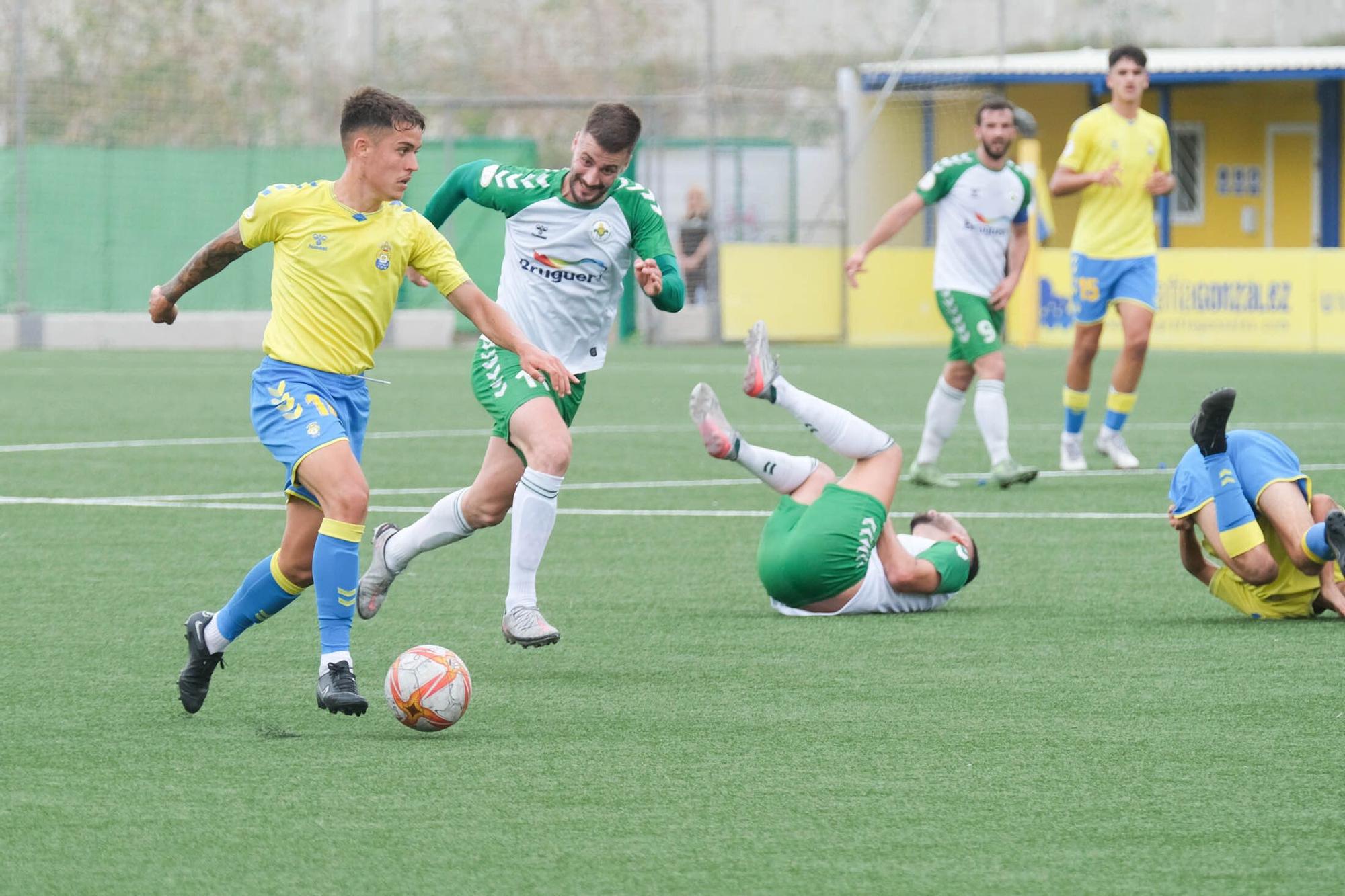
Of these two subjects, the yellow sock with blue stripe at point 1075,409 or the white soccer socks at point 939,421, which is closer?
the white soccer socks at point 939,421

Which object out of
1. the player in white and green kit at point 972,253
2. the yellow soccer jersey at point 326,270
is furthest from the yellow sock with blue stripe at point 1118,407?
the yellow soccer jersey at point 326,270

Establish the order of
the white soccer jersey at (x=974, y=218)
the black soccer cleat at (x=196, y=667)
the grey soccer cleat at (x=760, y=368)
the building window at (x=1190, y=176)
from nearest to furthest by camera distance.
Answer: the black soccer cleat at (x=196, y=667), the grey soccer cleat at (x=760, y=368), the white soccer jersey at (x=974, y=218), the building window at (x=1190, y=176)

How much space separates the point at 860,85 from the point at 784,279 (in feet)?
14.5

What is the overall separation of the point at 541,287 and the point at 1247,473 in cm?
255

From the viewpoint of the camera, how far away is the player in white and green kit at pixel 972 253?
11375 mm

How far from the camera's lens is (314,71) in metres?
29.0

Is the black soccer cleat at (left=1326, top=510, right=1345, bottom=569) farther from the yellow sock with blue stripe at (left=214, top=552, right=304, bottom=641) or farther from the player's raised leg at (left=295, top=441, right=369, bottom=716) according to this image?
the yellow sock with blue stripe at (left=214, top=552, right=304, bottom=641)

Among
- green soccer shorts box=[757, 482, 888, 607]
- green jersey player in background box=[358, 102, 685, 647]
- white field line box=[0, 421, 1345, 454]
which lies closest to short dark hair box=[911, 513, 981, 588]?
green soccer shorts box=[757, 482, 888, 607]

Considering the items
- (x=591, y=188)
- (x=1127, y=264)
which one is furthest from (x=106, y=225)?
(x=591, y=188)

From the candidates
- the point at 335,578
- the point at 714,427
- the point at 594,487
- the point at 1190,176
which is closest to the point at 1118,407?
the point at 594,487

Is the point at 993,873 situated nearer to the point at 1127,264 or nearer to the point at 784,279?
the point at 1127,264

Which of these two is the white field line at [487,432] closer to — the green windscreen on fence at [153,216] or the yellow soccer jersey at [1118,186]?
the yellow soccer jersey at [1118,186]

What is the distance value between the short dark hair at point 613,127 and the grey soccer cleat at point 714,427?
1.02 m

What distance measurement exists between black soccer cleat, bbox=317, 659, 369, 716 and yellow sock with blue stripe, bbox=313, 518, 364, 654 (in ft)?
0.26
